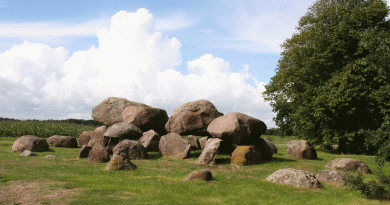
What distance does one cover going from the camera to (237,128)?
62.6 feet

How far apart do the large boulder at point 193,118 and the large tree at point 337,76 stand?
394 inches

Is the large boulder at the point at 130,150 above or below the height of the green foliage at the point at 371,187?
above

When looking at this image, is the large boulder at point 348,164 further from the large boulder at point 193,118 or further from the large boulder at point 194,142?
the large boulder at point 194,142

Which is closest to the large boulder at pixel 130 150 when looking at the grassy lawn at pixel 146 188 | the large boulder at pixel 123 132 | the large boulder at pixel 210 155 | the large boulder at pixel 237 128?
the large boulder at pixel 123 132

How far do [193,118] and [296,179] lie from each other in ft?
36.8

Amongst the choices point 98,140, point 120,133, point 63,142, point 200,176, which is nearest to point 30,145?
point 98,140

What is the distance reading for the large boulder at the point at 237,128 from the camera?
63.1 feet

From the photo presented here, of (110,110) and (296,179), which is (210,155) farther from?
(110,110)

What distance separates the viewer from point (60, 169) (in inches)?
622

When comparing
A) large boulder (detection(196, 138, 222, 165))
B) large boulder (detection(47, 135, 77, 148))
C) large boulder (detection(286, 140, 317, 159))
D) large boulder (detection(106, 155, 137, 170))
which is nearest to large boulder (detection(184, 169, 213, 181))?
large boulder (detection(106, 155, 137, 170))

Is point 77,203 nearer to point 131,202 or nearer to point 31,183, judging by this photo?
point 131,202

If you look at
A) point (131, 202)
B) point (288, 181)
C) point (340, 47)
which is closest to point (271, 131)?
point (340, 47)

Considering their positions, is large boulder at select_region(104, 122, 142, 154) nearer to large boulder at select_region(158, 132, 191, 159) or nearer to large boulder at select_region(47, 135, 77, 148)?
large boulder at select_region(158, 132, 191, 159)

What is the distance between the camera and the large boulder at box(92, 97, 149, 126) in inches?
1141
